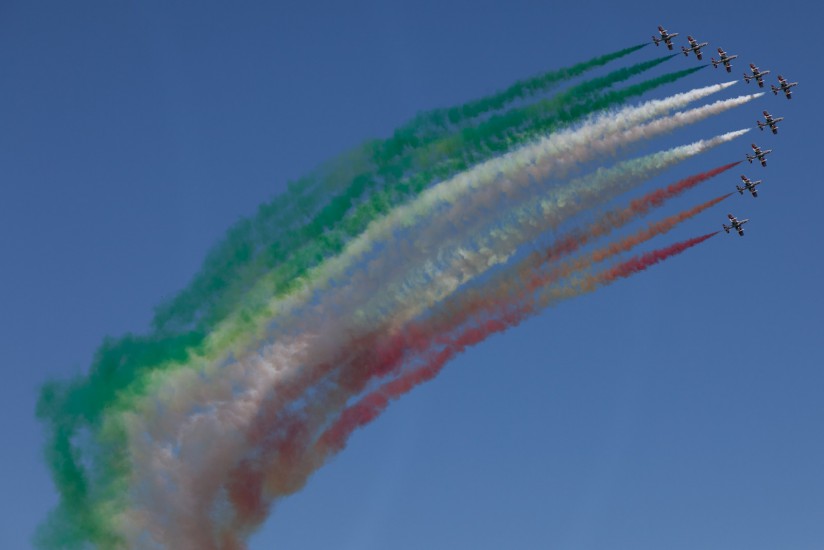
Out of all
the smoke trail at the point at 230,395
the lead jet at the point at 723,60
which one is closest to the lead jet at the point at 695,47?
the lead jet at the point at 723,60

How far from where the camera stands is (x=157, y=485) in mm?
45531

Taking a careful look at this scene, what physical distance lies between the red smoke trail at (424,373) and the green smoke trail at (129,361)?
5.51 meters

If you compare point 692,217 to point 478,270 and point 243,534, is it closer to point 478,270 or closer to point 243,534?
point 478,270

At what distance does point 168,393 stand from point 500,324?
1335cm

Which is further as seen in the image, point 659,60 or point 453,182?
point 659,60

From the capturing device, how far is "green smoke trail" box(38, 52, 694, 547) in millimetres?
45219

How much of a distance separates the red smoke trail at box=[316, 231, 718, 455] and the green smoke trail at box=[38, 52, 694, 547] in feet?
18.1

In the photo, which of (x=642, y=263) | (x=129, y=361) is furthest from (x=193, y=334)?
(x=642, y=263)

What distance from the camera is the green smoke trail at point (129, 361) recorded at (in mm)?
45219

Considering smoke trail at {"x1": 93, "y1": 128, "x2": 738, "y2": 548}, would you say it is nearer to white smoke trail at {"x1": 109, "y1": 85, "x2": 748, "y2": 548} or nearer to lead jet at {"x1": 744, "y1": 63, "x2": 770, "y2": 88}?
white smoke trail at {"x1": 109, "y1": 85, "x2": 748, "y2": 548}

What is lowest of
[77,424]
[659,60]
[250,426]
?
[250,426]

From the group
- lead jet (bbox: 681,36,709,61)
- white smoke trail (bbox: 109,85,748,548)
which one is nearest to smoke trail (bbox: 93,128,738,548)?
white smoke trail (bbox: 109,85,748,548)

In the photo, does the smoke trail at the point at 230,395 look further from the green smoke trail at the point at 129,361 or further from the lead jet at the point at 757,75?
the lead jet at the point at 757,75

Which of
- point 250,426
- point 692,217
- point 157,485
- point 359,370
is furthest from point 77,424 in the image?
point 692,217
